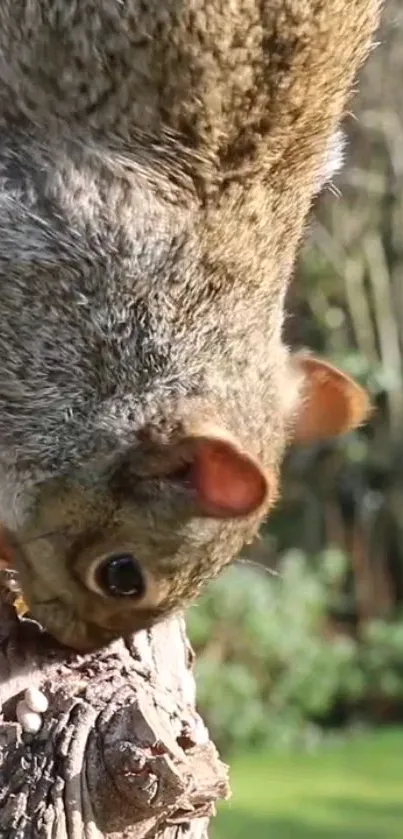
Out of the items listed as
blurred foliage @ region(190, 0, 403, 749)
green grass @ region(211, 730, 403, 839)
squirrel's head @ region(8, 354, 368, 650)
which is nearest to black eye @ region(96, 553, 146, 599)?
squirrel's head @ region(8, 354, 368, 650)

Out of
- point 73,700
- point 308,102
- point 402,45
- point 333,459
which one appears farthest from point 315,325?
point 73,700

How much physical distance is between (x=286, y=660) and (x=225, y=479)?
5.72 m

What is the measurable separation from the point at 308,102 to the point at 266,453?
468 mm

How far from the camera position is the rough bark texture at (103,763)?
1402 millimetres

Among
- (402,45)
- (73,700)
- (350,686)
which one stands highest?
(402,45)

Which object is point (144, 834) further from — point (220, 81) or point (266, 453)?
point (220, 81)

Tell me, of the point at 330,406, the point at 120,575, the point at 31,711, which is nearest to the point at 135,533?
the point at 120,575

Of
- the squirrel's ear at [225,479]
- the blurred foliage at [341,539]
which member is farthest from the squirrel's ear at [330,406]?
the blurred foliage at [341,539]

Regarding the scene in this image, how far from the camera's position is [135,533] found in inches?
75.7

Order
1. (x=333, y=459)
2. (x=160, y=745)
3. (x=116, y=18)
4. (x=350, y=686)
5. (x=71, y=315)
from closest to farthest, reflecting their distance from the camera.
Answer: (x=160, y=745) < (x=116, y=18) < (x=71, y=315) < (x=350, y=686) < (x=333, y=459)

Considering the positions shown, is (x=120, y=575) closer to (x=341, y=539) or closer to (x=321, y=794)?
(x=321, y=794)

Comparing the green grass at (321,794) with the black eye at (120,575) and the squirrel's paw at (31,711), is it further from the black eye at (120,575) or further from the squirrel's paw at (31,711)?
the squirrel's paw at (31,711)

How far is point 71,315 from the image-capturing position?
6.50 ft

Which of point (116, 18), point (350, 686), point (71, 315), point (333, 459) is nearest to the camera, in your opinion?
point (116, 18)
